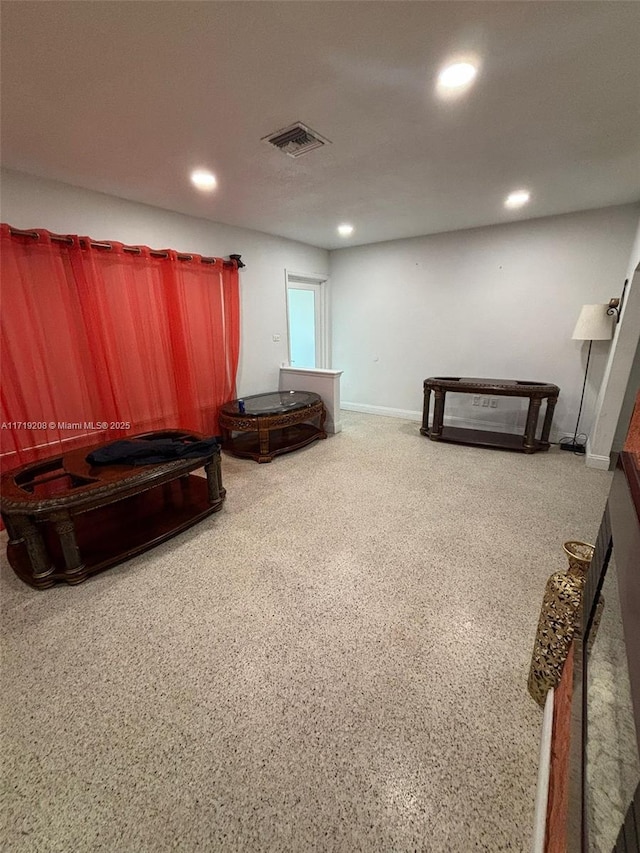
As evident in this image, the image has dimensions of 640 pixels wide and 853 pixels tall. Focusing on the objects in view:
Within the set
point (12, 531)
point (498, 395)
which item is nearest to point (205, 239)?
point (12, 531)

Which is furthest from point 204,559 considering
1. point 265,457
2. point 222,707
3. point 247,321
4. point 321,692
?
point 247,321

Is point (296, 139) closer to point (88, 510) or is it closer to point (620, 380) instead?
point (88, 510)

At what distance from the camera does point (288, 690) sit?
1312 millimetres

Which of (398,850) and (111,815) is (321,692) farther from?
(111,815)

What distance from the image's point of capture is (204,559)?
2051 mm

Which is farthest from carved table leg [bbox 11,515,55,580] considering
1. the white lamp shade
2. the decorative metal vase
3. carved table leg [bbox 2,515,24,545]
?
the white lamp shade

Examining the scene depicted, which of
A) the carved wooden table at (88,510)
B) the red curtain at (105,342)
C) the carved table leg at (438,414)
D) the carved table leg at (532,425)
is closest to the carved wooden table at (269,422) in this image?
the red curtain at (105,342)

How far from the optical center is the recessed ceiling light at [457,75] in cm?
138

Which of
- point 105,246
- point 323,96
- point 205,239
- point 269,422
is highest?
point 323,96

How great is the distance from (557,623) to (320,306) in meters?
4.83

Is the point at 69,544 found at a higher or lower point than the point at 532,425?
lower

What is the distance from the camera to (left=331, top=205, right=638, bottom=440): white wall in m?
3.45

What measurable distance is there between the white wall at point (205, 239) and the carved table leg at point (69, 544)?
2.08 metres

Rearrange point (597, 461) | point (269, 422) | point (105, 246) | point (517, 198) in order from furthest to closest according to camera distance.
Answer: point (269, 422)
point (597, 461)
point (517, 198)
point (105, 246)
